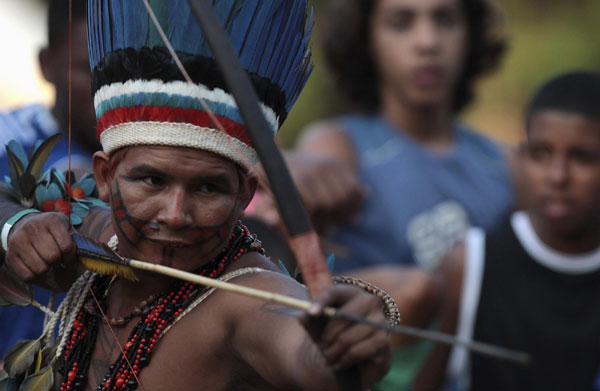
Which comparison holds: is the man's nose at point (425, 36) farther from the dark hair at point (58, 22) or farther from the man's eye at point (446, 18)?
the dark hair at point (58, 22)

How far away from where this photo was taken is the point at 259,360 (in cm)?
224

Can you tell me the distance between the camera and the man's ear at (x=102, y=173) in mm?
2627

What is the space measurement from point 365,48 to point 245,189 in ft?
12.9

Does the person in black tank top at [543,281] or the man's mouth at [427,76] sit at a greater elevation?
the man's mouth at [427,76]

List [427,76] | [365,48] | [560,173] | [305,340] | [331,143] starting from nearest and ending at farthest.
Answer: [305,340] → [560,173] → [331,143] → [427,76] → [365,48]

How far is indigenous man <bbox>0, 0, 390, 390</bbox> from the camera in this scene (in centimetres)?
241

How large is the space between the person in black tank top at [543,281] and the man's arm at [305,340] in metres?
2.55

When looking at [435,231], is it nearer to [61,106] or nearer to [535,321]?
[535,321]

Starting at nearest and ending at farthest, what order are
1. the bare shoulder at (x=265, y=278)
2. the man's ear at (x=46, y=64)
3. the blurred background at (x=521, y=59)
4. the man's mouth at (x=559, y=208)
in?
the bare shoulder at (x=265, y=278), the man's ear at (x=46, y=64), the man's mouth at (x=559, y=208), the blurred background at (x=521, y=59)

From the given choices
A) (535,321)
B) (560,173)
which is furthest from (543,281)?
(560,173)

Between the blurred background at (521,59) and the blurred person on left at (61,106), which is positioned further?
the blurred background at (521,59)

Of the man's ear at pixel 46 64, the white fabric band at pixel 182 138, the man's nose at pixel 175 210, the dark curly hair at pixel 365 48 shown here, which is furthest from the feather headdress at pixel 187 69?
the dark curly hair at pixel 365 48

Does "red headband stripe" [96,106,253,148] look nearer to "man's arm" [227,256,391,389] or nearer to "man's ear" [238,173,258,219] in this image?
"man's ear" [238,173,258,219]

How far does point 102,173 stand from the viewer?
2.66 metres
